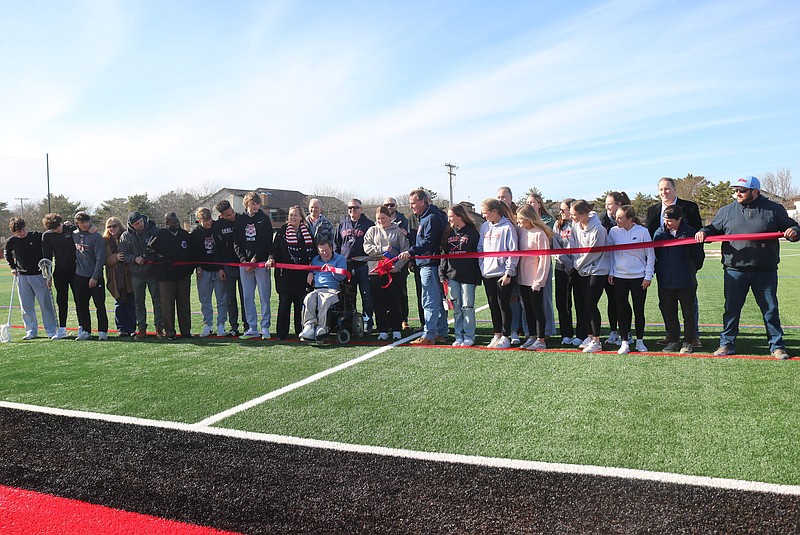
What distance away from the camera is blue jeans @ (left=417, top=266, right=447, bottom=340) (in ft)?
25.4

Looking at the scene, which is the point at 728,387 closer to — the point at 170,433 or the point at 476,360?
the point at 476,360

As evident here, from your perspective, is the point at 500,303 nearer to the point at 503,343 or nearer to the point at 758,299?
the point at 503,343

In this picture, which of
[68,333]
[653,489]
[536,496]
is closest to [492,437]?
[536,496]

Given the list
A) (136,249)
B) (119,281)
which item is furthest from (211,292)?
(119,281)

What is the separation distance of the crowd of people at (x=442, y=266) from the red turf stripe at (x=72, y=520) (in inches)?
175

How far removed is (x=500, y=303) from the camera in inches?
290

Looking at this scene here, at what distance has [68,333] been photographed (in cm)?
981

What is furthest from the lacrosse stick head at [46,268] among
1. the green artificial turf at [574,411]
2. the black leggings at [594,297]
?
the black leggings at [594,297]

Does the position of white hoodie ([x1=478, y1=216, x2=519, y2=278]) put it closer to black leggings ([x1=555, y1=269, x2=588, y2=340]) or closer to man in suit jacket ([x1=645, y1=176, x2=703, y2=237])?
black leggings ([x1=555, y1=269, x2=588, y2=340])

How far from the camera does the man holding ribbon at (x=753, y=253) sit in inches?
239

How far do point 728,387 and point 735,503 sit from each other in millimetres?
2395

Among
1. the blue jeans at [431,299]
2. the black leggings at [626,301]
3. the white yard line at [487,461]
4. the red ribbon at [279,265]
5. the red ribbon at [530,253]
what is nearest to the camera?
the white yard line at [487,461]

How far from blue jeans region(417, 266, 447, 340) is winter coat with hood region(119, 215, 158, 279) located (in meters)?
4.23

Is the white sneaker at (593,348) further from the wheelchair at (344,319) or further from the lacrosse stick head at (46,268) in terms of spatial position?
the lacrosse stick head at (46,268)
